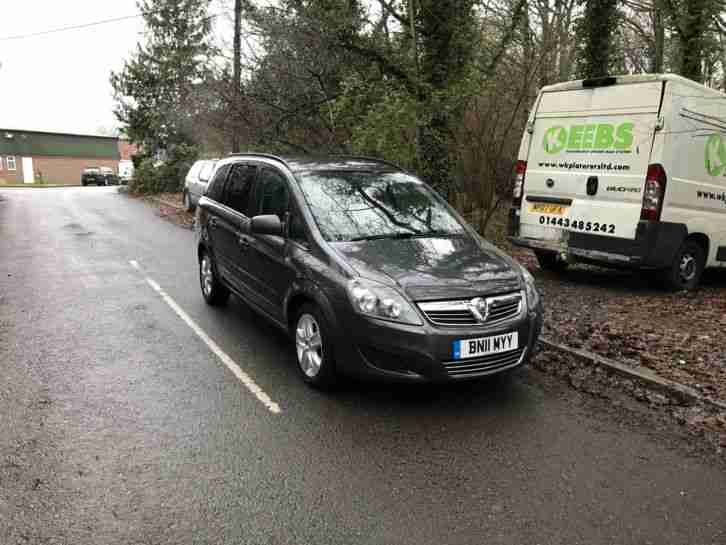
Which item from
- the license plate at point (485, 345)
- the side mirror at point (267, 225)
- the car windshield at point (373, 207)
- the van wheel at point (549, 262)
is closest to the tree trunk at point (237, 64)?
the van wheel at point (549, 262)

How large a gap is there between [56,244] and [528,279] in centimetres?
1063

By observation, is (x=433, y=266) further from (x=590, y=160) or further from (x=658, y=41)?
(x=658, y=41)

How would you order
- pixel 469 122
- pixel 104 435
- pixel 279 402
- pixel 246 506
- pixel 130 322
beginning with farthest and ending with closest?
pixel 469 122 → pixel 130 322 → pixel 279 402 → pixel 104 435 → pixel 246 506

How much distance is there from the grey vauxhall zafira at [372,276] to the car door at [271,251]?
17mm

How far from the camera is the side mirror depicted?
5.29 meters

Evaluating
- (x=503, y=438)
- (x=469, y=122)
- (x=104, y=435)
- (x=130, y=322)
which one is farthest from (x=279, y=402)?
(x=469, y=122)

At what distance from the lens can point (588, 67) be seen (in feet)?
41.5

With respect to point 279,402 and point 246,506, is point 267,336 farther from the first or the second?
point 246,506

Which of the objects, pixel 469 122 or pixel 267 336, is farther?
pixel 469 122

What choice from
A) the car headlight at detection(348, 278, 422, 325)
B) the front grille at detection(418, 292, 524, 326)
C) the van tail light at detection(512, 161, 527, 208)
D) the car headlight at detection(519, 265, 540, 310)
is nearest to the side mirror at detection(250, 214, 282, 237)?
the car headlight at detection(348, 278, 422, 325)

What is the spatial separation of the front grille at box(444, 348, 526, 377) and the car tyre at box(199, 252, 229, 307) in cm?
368

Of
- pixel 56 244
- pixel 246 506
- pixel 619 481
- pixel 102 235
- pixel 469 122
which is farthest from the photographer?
pixel 102 235

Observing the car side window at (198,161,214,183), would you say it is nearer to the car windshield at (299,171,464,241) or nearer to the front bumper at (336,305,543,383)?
the car windshield at (299,171,464,241)

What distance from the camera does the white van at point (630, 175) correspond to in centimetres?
719
